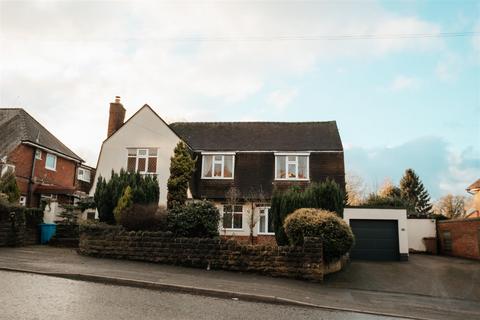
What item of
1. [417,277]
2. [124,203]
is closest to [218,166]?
[124,203]

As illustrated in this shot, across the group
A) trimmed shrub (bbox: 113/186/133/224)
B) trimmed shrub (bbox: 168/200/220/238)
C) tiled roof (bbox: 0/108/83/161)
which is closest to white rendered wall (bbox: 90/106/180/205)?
tiled roof (bbox: 0/108/83/161)

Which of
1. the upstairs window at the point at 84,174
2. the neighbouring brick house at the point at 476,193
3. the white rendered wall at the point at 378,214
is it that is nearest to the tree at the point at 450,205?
the neighbouring brick house at the point at 476,193

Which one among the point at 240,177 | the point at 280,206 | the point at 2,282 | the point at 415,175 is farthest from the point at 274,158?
the point at 415,175

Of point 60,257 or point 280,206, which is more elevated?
point 280,206

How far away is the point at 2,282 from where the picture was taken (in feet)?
28.8

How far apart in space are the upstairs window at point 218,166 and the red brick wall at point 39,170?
10806 millimetres

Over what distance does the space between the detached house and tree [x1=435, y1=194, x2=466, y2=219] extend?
29682mm

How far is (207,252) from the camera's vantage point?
43.6 ft

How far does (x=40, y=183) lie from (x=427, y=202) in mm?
41716

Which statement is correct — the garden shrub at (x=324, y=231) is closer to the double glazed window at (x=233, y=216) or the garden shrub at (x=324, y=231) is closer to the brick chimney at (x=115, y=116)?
the double glazed window at (x=233, y=216)

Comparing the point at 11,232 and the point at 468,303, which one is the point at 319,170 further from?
the point at 11,232

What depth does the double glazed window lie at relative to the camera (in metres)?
23.2

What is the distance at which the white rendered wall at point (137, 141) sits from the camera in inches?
913

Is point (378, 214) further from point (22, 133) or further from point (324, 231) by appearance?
point (22, 133)
